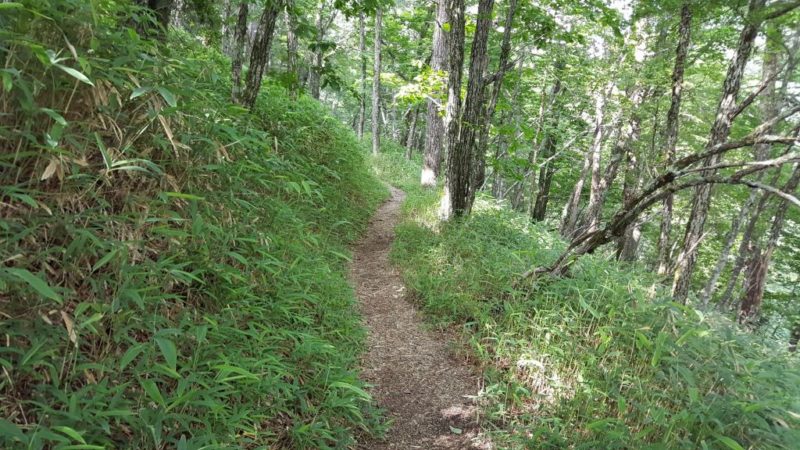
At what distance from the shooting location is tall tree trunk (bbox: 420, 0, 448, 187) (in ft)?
32.5

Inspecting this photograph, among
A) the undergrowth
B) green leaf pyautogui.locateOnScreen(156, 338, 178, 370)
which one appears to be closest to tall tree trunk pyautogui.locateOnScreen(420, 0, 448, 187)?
the undergrowth

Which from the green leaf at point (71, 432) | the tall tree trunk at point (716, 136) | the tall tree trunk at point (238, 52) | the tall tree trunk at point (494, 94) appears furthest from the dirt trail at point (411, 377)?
the tall tree trunk at point (716, 136)

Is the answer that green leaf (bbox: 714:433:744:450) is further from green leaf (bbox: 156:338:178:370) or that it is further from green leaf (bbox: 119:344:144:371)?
green leaf (bbox: 119:344:144:371)

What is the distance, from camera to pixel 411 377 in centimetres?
403

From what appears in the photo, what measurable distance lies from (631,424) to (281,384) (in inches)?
106

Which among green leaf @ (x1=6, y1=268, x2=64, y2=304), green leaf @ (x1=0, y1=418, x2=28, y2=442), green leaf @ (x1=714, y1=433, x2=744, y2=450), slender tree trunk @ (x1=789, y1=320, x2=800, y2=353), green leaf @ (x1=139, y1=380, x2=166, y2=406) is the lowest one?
slender tree trunk @ (x1=789, y1=320, x2=800, y2=353)

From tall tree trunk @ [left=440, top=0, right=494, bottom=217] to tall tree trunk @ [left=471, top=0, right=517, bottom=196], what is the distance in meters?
0.13

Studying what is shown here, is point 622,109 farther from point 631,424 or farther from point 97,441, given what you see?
point 97,441

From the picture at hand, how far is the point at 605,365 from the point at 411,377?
180 cm

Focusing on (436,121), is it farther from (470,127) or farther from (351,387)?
(351,387)

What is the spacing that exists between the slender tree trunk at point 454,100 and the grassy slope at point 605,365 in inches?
82.2

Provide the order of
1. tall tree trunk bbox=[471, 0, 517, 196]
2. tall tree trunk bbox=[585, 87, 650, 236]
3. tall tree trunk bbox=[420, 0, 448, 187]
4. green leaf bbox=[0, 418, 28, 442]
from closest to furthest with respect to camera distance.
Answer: green leaf bbox=[0, 418, 28, 442]
tall tree trunk bbox=[471, 0, 517, 196]
tall tree trunk bbox=[420, 0, 448, 187]
tall tree trunk bbox=[585, 87, 650, 236]

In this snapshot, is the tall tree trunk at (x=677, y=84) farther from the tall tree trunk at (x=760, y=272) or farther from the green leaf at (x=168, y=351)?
the green leaf at (x=168, y=351)

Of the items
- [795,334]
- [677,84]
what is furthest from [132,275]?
[795,334]
